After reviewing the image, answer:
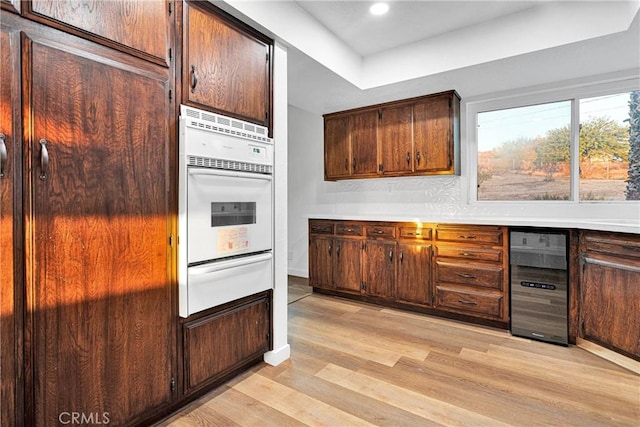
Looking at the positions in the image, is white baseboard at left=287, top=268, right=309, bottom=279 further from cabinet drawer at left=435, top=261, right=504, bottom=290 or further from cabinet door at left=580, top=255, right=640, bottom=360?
cabinet door at left=580, top=255, right=640, bottom=360

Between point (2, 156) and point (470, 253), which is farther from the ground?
point (2, 156)

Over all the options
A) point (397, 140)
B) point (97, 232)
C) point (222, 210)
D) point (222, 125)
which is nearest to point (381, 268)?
point (397, 140)

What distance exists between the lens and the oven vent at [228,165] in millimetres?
1740

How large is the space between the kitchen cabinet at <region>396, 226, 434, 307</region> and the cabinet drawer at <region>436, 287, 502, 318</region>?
12 cm

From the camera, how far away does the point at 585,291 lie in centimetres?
250

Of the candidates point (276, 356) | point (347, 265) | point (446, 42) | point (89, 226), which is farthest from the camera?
point (347, 265)

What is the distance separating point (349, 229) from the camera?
3736 millimetres

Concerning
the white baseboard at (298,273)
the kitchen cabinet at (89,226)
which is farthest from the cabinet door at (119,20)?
the white baseboard at (298,273)

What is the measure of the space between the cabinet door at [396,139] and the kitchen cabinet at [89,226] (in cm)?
257

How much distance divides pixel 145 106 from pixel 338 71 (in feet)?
5.87

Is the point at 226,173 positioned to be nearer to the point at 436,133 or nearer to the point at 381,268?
the point at 381,268

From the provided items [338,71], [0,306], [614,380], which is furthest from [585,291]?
[0,306]

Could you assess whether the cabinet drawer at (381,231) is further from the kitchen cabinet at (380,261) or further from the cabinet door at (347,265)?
the cabinet door at (347,265)

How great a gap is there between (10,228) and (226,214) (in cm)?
94
